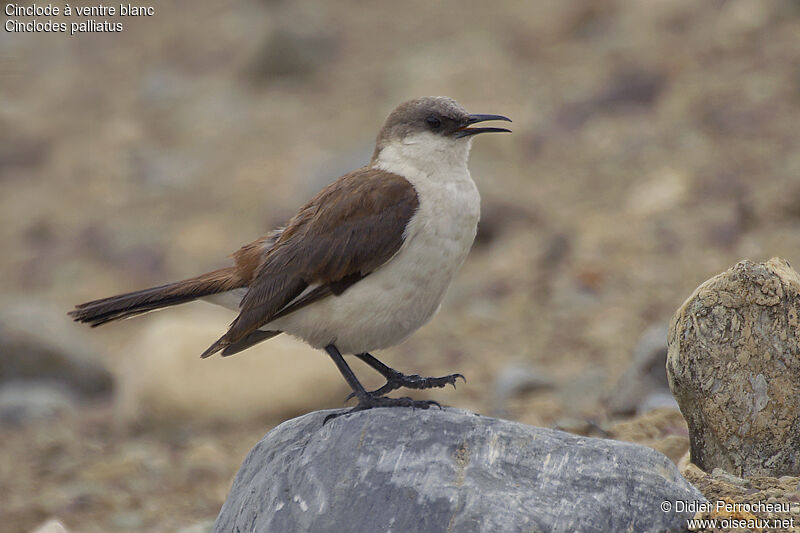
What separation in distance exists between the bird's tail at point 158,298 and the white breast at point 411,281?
0.52 meters

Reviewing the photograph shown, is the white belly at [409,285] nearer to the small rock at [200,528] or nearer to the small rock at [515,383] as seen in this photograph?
the small rock at [200,528]

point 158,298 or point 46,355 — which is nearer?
point 158,298

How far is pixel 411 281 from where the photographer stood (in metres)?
5.77

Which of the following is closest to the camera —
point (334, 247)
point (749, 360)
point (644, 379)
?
point (749, 360)

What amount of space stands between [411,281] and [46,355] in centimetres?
621

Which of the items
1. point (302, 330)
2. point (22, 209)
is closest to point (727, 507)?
point (302, 330)

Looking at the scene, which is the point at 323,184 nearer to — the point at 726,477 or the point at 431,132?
the point at 431,132

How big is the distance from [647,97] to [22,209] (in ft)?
31.3

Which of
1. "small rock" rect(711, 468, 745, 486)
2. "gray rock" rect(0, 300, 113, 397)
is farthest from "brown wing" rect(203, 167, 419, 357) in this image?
"gray rock" rect(0, 300, 113, 397)

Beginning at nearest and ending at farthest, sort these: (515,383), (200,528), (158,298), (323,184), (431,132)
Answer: (431,132) < (158,298) < (200,528) < (515,383) < (323,184)

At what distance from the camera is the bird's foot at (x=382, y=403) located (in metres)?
5.52

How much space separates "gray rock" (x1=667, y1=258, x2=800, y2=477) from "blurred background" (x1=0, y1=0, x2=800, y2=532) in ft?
3.17

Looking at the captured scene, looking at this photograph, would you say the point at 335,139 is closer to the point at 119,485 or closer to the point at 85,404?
the point at 85,404

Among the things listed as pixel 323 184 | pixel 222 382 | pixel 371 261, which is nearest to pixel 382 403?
pixel 371 261
